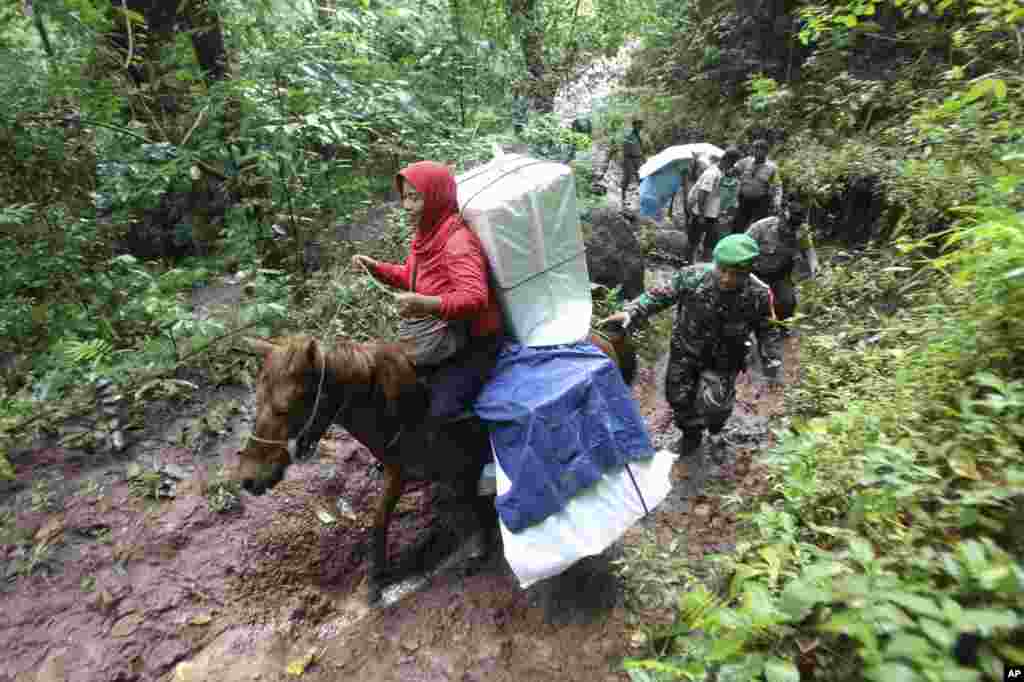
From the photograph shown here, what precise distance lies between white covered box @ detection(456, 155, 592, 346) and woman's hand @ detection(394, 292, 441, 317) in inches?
23.2

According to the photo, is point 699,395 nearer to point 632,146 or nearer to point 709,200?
point 709,200

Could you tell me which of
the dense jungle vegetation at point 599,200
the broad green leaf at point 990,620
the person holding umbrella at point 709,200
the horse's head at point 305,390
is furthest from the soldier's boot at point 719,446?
the person holding umbrella at point 709,200

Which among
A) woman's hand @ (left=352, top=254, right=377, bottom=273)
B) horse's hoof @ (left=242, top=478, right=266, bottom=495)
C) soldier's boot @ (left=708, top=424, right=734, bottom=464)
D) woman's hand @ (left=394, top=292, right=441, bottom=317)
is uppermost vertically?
woman's hand @ (left=352, top=254, right=377, bottom=273)

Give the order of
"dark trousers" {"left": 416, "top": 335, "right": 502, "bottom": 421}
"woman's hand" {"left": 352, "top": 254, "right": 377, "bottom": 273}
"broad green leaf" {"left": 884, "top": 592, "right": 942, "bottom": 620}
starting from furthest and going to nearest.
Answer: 1. "woman's hand" {"left": 352, "top": 254, "right": 377, "bottom": 273}
2. "dark trousers" {"left": 416, "top": 335, "right": 502, "bottom": 421}
3. "broad green leaf" {"left": 884, "top": 592, "right": 942, "bottom": 620}

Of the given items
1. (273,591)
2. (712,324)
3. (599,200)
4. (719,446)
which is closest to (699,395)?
(712,324)

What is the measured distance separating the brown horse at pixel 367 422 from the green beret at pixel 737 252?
1285 millimetres

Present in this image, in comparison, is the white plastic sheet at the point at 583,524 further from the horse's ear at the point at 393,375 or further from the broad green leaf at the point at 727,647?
the broad green leaf at the point at 727,647

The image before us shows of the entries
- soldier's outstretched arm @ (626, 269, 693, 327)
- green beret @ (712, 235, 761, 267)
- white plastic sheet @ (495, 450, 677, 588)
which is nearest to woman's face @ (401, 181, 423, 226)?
white plastic sheet @ (495, 450, 677, 588)

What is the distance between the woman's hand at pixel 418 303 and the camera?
10.3 feet

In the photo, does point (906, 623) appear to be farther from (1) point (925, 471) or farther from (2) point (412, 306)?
(2) point (412, 306)

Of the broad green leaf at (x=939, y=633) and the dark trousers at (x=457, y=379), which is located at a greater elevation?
the broad green leaf at (x=939, y=633)

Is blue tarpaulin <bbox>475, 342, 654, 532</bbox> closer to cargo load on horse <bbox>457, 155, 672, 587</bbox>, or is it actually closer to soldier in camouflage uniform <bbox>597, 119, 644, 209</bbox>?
cargo load on horse <bbox>457, 155, 672, 587</bbox>

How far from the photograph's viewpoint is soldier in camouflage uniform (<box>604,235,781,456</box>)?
4.45 metres

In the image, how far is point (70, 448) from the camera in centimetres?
439
